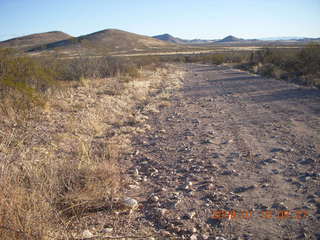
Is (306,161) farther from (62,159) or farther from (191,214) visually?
(62,159)

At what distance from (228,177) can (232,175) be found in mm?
104

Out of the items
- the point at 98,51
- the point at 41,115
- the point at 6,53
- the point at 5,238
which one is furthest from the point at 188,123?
the point at 98,51

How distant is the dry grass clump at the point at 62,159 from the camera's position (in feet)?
8.13

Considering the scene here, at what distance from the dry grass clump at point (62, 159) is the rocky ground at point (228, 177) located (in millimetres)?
454

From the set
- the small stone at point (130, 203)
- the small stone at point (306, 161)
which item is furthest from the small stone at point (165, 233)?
the small stone at point (306, 161)

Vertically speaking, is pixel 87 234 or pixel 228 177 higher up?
pixel 87 234

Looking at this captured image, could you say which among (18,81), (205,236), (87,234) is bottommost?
(205,236)

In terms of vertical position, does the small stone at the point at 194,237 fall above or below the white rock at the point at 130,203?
below

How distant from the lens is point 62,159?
462cm

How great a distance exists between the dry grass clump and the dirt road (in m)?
0.58

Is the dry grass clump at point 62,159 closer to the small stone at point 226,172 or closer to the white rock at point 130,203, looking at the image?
the white rock at point 130,203

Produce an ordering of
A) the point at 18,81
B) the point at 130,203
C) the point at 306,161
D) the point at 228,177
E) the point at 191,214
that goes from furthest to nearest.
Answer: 1. the point at 18,81
2. the point at 306,161
3. the point at 228,177
4. the point at 130,203
5. the point at 191,214

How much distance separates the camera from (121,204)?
3461 mm

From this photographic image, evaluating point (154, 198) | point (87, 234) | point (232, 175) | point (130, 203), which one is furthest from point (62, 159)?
point (232, 175)
